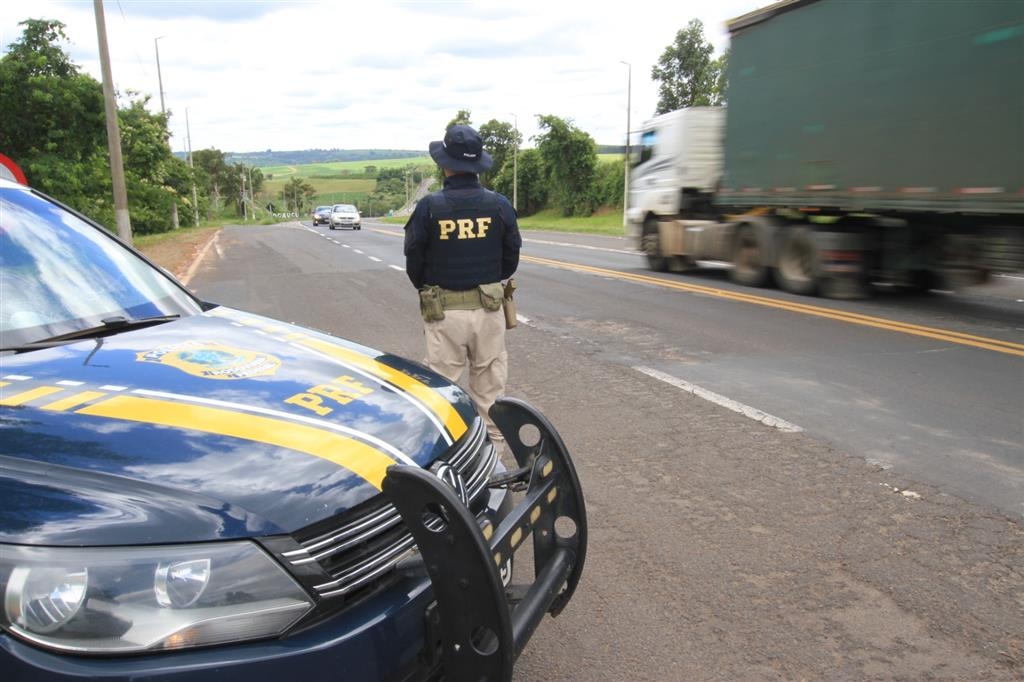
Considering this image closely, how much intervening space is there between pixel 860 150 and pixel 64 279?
36.5ft

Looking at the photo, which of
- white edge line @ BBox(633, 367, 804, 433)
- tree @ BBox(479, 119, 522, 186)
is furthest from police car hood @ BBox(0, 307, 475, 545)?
tree @ BBox(479, 119, 522, 186)

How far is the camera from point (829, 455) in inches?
206

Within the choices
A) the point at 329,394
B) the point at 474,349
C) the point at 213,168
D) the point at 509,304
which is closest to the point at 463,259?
the point at 509,304

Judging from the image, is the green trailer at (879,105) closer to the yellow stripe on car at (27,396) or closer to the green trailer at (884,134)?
the green trailer at (884,134)

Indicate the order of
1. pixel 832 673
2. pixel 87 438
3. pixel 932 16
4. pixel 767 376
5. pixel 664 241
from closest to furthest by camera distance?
pixel 87 438
pixel 832 673
pixel 767 376
pixel 932 16
pixel 664 241

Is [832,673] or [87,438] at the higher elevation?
[87,438]

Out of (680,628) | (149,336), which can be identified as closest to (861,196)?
A: (680,628)

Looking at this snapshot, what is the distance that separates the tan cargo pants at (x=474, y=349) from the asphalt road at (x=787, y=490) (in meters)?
0.75

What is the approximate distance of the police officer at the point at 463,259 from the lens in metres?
4.71

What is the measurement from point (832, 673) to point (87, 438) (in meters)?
2.56

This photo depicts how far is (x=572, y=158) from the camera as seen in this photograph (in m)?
59.8

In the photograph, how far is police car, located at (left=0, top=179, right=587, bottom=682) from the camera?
70.2 inches

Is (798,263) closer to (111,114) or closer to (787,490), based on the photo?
(787,490)

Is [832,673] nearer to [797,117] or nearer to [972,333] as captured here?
[972,333]
